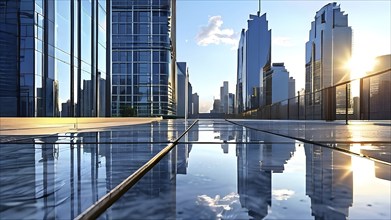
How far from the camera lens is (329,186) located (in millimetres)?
1041

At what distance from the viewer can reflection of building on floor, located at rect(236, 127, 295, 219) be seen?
823mm

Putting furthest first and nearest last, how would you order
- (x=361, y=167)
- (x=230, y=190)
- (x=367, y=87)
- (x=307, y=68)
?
(x=307, y=68), (x=367, y=87), (x=361, y=167), (x=230, y=190)

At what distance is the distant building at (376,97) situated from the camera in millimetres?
9016

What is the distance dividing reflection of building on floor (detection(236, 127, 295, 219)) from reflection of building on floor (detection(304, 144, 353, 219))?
0.12m

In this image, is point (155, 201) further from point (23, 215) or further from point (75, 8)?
point (75, 8)

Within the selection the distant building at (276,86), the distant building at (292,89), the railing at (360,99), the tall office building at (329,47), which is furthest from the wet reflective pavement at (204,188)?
the distant building at (292,89)

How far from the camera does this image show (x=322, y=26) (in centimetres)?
2825

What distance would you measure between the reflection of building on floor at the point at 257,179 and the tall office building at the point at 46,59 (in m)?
8.43

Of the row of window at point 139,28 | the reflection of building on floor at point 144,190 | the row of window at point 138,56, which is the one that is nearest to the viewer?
the reflection of building on floor at point 144,190

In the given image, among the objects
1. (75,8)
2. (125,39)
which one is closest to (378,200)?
(75,8)

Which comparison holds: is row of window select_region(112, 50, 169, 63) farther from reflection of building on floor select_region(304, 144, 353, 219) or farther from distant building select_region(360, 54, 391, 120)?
reflection of building on floor select_region(304, 144, 353, 219)

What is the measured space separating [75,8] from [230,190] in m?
12.2

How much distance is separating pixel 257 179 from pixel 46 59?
32.2ft

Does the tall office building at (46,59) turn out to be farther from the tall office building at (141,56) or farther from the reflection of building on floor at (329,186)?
the tall office building at (141,56)
